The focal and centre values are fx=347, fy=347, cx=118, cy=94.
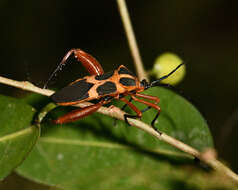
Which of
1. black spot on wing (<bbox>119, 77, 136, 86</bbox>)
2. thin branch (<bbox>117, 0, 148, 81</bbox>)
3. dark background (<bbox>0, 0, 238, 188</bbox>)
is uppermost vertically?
thin branch (<bbox>117, 0, 148, 81</bbox>)

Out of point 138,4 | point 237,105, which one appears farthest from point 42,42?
point 237,105

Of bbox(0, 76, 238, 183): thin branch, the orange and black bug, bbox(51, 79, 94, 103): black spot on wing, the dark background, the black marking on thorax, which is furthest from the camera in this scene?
the dark background

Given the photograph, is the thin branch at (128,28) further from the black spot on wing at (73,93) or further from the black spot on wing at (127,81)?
the black spot on wing at (73,93)

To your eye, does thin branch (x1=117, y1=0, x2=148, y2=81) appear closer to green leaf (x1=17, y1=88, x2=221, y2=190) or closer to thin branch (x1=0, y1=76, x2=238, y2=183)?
green leaf (x1=17, y1=88, x2=221, y2=190)

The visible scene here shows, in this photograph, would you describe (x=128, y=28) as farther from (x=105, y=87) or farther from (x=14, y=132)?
(x=14, y=132)

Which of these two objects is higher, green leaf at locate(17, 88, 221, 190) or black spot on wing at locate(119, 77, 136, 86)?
black spot on wing at locate(119, 77, 136, 86)

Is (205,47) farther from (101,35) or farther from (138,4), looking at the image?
(101,35)

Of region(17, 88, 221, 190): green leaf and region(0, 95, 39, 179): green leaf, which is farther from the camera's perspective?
region(17, 88, 221, 190): green leaf

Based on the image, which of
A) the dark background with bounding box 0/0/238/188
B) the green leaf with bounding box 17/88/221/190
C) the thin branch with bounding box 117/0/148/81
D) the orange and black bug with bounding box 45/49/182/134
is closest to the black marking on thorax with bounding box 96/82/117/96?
the orange and black bug with bounding box 45/49/182/134
